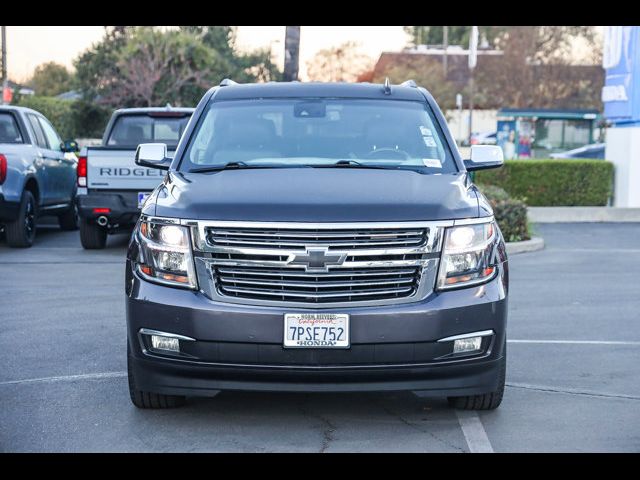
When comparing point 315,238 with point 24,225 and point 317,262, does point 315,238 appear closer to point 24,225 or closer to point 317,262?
point 317,262

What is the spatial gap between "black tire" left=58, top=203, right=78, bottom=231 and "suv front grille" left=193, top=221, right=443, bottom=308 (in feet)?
41.3

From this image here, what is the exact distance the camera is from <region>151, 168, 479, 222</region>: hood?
18.1 ft

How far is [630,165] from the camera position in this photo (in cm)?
2045

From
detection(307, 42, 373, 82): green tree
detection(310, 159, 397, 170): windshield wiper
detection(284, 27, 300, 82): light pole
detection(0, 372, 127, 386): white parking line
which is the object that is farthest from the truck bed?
detection(307, 42, 373, 82): green tree

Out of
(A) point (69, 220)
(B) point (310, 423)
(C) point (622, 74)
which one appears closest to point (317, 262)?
(B) point (310, 423)

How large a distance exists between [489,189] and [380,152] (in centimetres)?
995

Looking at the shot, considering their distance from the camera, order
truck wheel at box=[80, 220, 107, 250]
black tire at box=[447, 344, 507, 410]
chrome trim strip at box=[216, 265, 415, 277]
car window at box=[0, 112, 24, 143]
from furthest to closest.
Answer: car window at box=[0, 112, 24, 143] → truck wheel at box=[80, 220, 107, 250] → black tire at box=[447, 344, 507, 410] → chrome trim strip at box=[216, 265, 415, 277]

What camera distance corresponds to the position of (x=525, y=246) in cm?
1499

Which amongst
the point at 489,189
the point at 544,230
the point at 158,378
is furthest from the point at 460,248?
the point at 544,230

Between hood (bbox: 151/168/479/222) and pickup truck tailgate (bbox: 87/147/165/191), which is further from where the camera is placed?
pickup truck tailgate (bbox: 87/147/165/191)

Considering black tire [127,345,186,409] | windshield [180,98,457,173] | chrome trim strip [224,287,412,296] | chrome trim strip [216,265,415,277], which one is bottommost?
black tire [127,345,186,409]

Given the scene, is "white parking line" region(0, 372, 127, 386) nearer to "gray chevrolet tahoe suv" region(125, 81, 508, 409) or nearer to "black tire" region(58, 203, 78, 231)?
"gray chevrolet tahoe suv" region(125, 81, 508, 409)

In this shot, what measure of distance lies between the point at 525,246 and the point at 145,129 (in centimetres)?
538

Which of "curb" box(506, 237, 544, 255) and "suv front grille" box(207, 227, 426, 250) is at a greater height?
"suv front grille" box(207, 227, 426, 250)
